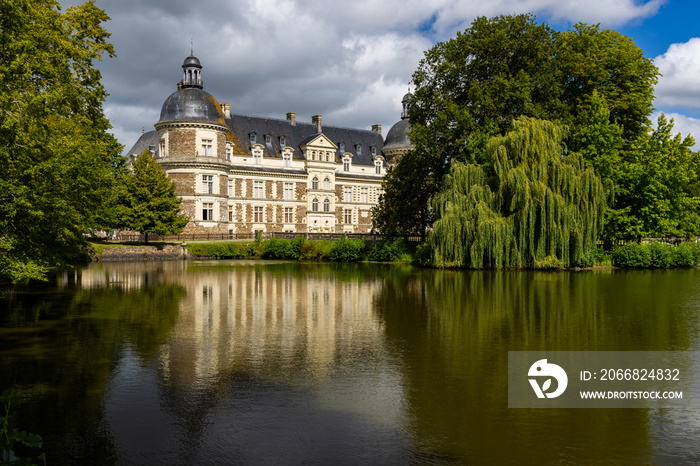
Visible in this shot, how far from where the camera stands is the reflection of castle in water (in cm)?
951

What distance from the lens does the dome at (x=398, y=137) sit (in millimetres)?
70375

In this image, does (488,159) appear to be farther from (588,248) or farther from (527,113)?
(588,248)

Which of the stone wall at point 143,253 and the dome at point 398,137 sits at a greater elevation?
the dome at point 398,137

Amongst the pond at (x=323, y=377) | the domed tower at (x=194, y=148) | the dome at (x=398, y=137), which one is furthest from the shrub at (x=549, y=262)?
the dome at (x=398, y=137)

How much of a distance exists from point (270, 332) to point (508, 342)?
484cm

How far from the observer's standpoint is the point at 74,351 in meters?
10.5

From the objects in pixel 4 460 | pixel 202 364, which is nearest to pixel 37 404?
pixel 202 364

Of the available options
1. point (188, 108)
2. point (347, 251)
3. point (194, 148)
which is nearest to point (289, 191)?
point (194, 148)

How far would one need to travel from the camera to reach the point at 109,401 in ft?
25.1

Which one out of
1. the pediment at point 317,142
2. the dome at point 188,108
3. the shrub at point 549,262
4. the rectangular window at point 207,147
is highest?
the dome at point 188,108

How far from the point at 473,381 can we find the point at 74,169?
11002 millimetres

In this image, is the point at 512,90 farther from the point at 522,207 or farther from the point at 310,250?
the point at 310,250

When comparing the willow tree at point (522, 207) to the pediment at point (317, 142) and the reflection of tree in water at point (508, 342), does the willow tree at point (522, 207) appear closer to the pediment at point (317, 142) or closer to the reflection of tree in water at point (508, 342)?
the reflection of tree in water at point (508, 342)

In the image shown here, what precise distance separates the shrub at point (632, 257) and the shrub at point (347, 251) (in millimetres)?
16358
